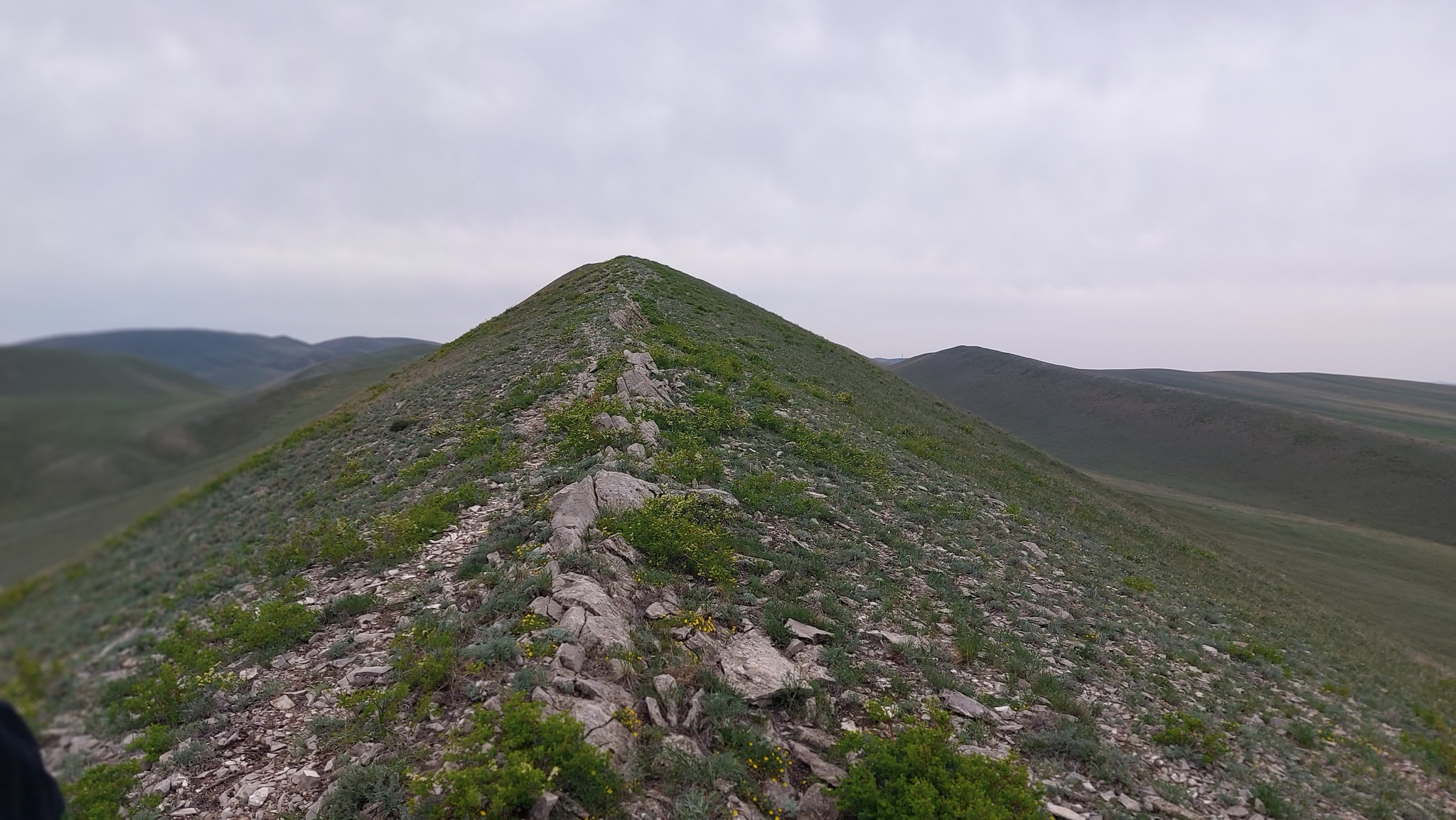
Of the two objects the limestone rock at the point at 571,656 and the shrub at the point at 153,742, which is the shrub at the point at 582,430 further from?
the shrub at the point at 153,742

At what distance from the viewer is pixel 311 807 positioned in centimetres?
497

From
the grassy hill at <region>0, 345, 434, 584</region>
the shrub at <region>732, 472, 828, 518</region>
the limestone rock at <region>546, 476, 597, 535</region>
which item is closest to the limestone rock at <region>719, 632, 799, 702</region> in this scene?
the limestone rock at <region>546, 476, 597, 535</region>

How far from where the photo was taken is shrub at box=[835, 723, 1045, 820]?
5.29 m

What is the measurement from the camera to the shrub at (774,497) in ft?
39.1

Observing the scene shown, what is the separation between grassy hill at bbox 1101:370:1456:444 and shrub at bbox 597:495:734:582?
130 m

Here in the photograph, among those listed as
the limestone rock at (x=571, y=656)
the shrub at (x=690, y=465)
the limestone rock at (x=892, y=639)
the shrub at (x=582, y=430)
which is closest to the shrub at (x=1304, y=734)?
the limestone rock at (x=892, y=639)

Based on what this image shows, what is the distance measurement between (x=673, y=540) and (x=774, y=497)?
11.9ft

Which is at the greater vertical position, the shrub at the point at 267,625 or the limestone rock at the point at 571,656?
the limestone rock at the point at 571,656

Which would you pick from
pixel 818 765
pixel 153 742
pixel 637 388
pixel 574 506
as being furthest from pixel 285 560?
pixel 818 765

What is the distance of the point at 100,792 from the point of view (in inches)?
190

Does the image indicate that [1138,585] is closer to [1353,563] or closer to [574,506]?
[574,506]

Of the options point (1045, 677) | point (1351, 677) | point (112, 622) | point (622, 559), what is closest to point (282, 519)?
point (622, 559)

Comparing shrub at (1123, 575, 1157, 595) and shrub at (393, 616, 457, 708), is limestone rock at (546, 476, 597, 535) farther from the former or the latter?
shrub at (1123, 575, 1157, 595)

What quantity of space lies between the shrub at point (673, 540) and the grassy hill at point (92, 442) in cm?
574
